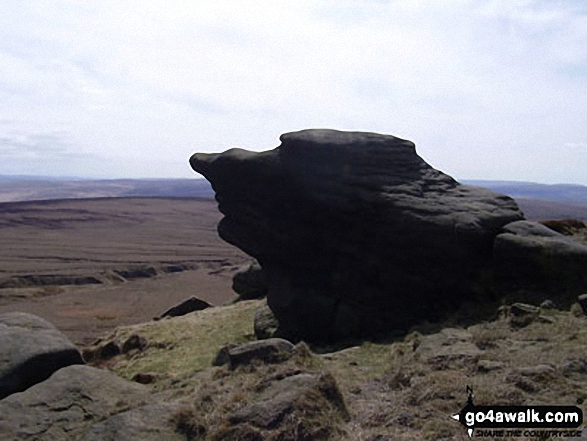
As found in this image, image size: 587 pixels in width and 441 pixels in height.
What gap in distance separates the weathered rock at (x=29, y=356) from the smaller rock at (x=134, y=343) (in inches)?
313

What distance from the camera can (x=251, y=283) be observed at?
3278cm

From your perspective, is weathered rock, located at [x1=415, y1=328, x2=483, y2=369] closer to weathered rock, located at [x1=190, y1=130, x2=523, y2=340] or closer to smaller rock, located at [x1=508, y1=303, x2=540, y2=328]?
smaller rock, located at [x1=508, y1=303, x2=540, y2=328]

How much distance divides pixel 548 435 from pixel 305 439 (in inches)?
145

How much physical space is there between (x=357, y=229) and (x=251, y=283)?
13886 millimetres

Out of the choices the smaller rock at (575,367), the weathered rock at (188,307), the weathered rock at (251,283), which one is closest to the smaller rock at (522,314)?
the smaller rock at (575,367)

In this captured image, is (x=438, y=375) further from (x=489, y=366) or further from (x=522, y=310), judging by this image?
(x=522, y=310)

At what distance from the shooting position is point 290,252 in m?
22.2

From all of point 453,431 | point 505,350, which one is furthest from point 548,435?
point 505,350

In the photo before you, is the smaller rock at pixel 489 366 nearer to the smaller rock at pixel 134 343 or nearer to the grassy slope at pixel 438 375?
the grassy slope at pixel 438 375

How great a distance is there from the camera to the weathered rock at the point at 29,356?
1296cm

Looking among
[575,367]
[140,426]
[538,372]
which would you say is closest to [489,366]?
[538,372]

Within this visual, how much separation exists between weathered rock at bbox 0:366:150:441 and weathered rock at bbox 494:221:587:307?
11274 millimetres

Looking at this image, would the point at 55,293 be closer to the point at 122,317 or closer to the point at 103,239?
the point at 122,317

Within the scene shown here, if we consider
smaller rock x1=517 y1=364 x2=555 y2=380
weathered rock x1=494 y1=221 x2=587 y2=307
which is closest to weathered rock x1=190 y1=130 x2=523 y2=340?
weathered rock x1=494 y1=221 x2=587 y2=307
